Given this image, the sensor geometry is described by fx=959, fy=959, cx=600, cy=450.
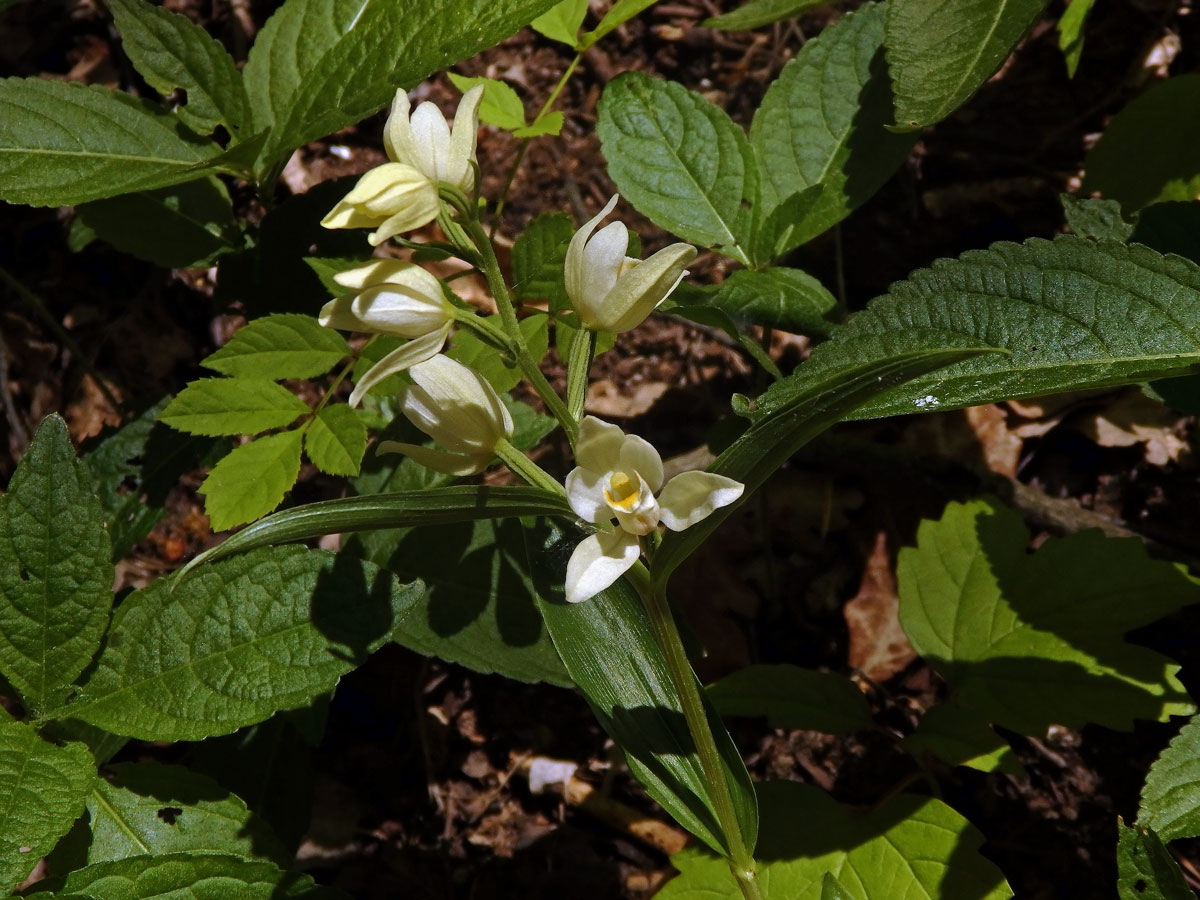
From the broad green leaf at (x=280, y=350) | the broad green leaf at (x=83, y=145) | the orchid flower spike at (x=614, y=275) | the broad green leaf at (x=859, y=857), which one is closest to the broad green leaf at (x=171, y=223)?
the broad green leaf at (x=83, y=145)

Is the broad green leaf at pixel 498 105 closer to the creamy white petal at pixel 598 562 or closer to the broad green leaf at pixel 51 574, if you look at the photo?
the broad green leaf at pixel 51 574

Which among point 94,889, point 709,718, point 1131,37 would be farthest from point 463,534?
point 1131,37

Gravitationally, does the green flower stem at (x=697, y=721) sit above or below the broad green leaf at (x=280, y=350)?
below

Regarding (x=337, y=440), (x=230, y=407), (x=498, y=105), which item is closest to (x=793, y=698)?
(x=337, y=440)

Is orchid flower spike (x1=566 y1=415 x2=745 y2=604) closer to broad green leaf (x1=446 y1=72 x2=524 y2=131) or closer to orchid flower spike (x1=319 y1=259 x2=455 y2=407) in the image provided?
orchid flower spike (x1=319 y1=259 x2=455 y2=407)

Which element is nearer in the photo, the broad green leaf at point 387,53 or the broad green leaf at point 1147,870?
the broad green leaf at point 1147,870
